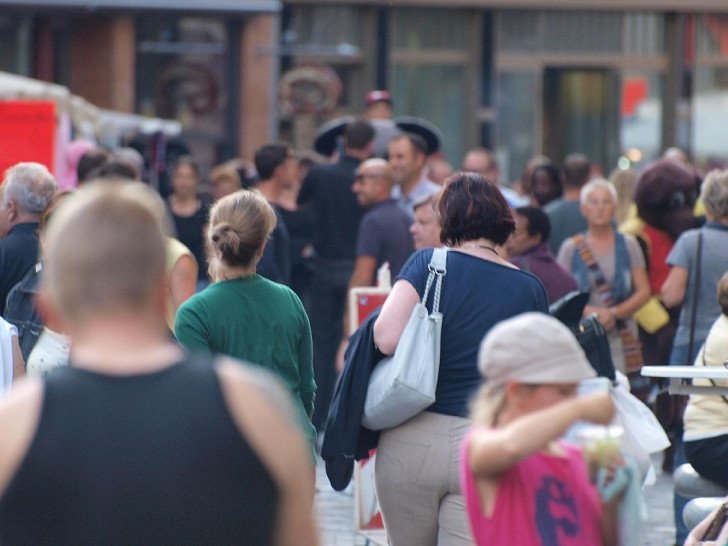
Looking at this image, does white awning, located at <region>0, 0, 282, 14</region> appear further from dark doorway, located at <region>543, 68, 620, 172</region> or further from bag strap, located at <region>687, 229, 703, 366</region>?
bag strap, located at <region>687, 229, 703, 366</region>

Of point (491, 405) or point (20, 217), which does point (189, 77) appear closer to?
point (20, 217)

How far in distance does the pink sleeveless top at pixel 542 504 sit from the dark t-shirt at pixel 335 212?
706 cm

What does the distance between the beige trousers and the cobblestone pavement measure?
2.38 meters

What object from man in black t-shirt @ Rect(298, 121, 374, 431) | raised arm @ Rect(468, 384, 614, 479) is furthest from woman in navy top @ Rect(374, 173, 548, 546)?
man in black t-shirt @ Rect(298, 121, 374, 431)

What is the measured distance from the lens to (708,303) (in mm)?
7840

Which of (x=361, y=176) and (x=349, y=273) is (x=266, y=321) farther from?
(x=349, y=273)

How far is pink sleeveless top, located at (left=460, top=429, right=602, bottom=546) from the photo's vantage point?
299 cm

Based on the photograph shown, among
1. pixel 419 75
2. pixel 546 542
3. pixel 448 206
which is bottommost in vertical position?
pixel 546 542

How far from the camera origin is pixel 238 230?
4.95m

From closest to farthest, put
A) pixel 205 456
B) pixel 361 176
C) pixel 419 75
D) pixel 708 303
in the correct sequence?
pixel 205 456, pixel 708 303, pixel 361 176, pixel 419 75

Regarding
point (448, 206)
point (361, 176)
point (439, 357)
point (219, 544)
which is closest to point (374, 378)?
point (439, 357)

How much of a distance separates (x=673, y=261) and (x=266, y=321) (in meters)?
3.56

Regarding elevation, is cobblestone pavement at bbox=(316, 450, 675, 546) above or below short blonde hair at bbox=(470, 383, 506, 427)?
below

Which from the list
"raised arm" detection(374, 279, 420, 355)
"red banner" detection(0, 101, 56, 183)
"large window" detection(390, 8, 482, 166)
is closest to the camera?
"raised arm" detection(374, 279, 420, 355)
